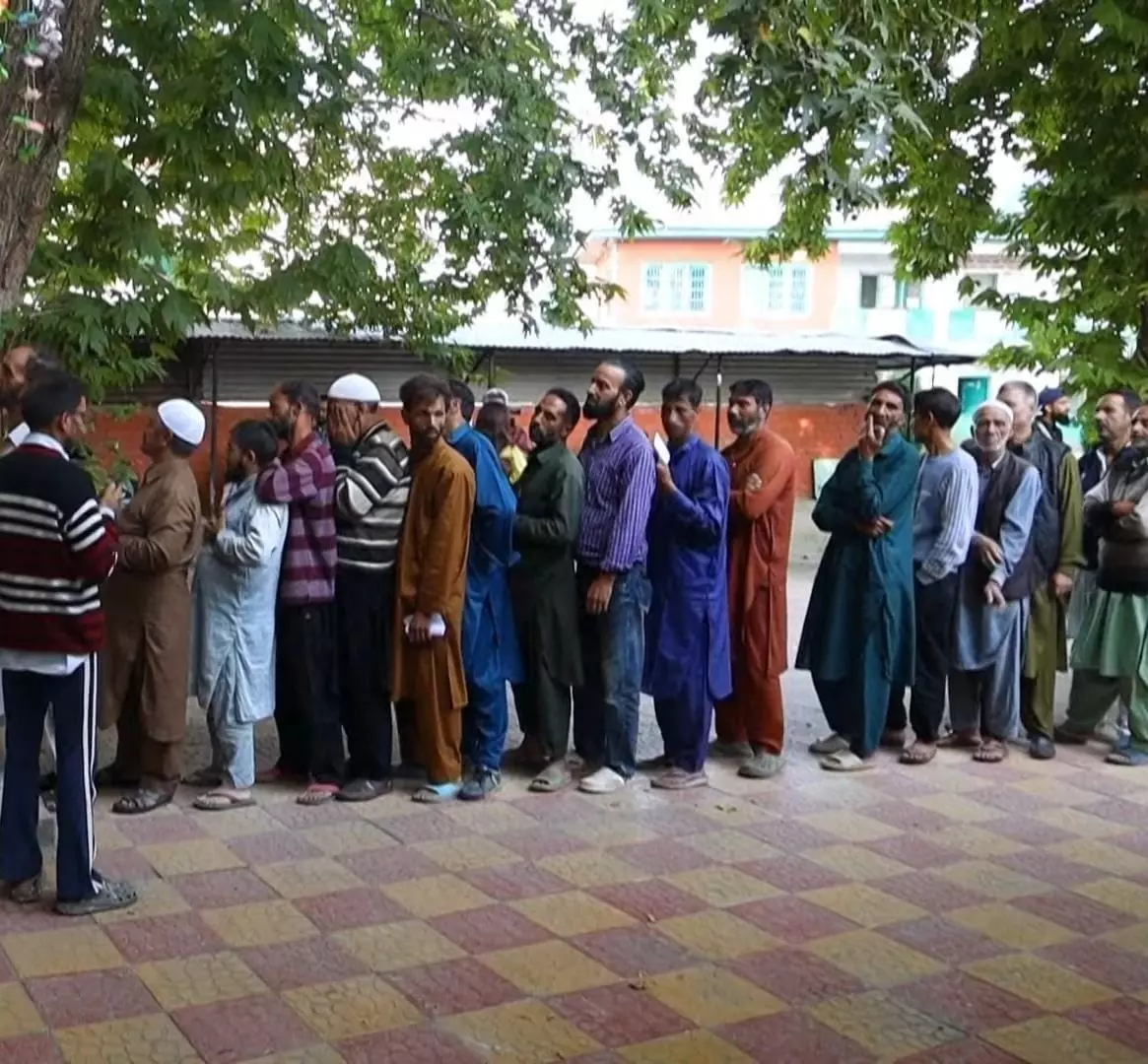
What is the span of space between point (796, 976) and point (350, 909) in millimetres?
1461

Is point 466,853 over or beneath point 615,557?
beneath

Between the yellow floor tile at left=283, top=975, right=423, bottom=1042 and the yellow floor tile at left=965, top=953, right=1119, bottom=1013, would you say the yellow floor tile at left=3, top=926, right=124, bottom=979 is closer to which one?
the yellow floor tile at left=283, top=975, right=423, bottom=1042

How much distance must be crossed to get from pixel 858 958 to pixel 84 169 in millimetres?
4946

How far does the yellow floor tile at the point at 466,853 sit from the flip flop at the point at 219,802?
0.84 metres

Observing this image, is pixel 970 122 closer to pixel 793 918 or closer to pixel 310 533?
pixel 310 533

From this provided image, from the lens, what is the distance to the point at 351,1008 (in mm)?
3764

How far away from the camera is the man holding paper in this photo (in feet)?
18.0

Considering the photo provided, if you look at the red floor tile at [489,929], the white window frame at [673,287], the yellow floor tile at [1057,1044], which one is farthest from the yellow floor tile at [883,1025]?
the white window frame at [673,287]

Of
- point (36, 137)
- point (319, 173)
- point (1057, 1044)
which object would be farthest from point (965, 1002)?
point (319, 173)

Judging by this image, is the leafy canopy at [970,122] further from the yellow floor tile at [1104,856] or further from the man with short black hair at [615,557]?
the yellow floor tile at [1104,856]

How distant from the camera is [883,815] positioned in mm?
5730

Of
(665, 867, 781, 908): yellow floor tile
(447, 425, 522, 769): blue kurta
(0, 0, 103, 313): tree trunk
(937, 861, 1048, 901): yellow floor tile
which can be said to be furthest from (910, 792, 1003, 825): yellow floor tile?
(0, 0, 103, 313): tree trunk

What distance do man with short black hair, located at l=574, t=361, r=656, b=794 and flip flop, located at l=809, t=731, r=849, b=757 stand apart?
1.11 m

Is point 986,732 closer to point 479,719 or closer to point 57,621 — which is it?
point 479,719
